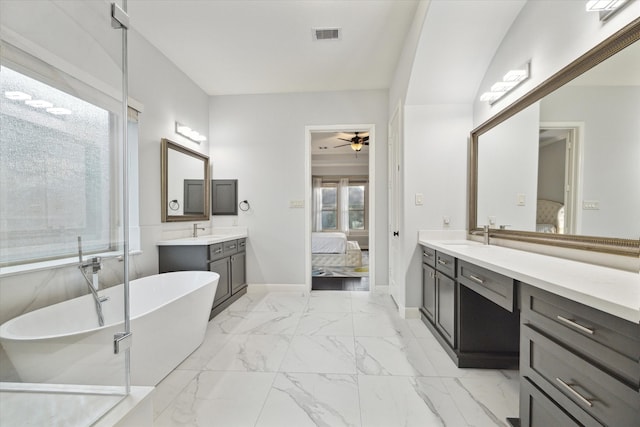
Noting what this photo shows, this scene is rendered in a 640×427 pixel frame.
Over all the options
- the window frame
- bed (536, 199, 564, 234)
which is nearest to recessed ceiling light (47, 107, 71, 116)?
the window frame

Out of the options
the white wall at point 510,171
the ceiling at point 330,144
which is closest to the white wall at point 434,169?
the white wall at point 510,171

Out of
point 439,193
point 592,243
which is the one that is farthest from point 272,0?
point 592,243

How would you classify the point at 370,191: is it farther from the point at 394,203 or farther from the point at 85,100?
the point at 85,100

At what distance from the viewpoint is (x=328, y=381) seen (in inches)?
65.7

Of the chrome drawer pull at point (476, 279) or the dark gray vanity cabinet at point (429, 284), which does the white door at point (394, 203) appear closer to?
the dark gray vanity cabinet at point (429, 284)

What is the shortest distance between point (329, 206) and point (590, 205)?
267 inches

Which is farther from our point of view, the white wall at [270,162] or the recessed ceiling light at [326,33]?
the white wall at [270,162]

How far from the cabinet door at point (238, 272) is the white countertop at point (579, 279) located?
2621 mm

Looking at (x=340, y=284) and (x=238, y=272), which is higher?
(x=238, y=272)

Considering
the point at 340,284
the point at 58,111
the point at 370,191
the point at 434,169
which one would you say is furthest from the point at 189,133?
the point at 340,284

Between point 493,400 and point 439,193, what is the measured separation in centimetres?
175

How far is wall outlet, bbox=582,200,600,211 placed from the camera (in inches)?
52.4

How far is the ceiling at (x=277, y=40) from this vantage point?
2.13m

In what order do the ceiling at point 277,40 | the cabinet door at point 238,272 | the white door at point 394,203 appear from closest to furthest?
the ceiling at point 277,40 < the white door at point 394,203 < the cabinet door at point 238,272
